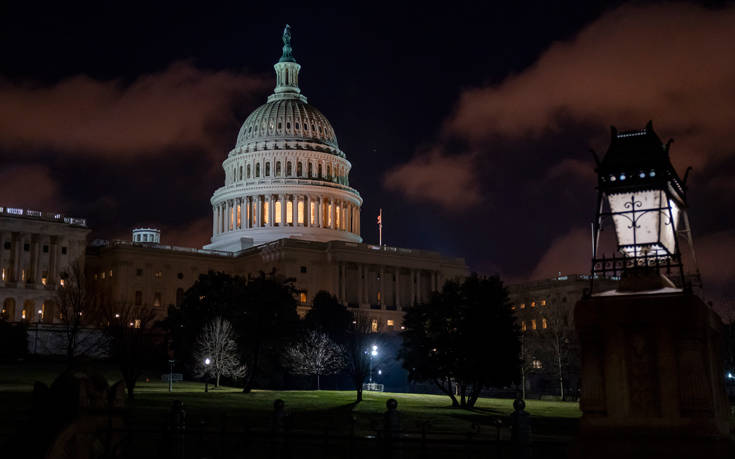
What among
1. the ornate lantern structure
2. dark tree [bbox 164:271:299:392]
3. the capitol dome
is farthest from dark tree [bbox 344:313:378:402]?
the capitol dome

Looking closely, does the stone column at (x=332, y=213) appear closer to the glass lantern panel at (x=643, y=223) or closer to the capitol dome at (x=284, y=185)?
the capitol dome at (x=284, y=185)

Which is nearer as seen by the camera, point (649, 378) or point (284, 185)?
point (649, 378)

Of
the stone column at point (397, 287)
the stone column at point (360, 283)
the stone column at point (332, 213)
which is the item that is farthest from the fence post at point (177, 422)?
the stone column at point (332, 213)

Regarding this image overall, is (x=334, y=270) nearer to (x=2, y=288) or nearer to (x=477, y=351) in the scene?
(x=2, y=288)

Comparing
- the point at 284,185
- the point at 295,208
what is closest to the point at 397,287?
the point at 295,208

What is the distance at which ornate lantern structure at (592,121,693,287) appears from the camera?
10.6 m

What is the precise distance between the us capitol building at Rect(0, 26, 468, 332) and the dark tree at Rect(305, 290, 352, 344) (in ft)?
31.3

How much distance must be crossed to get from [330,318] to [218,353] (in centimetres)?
1954

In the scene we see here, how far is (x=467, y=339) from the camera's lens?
59531mm

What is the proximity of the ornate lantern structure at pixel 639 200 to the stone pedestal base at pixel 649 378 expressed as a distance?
1.11m

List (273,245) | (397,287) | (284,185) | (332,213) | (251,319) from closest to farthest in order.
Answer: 1. (251,319)
2. (273,245)
3. (397,287)
4. (284,185)
5. (332,213)

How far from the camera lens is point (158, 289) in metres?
125

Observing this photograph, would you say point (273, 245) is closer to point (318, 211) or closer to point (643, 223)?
point (318, 211)

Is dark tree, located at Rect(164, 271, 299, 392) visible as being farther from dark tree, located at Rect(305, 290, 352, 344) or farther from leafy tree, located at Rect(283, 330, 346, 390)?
dark tree, located at Rect(305, 290, 352, 344)
